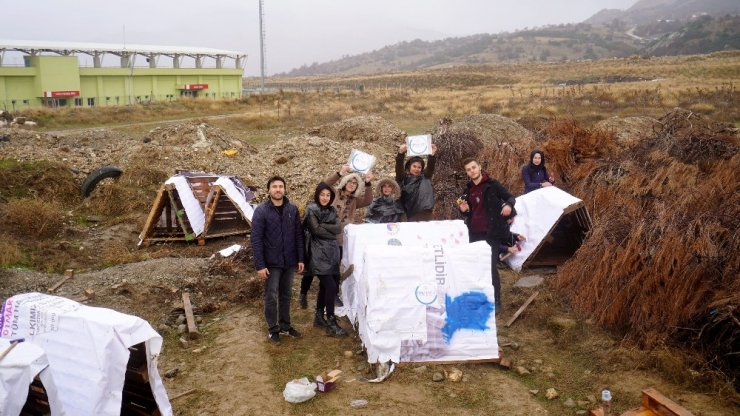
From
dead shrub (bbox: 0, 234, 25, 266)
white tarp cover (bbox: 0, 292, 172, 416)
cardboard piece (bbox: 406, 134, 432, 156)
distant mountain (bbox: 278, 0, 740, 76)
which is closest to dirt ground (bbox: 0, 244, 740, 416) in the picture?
white tarp cover (bbox: 0, 292, 172, 416)

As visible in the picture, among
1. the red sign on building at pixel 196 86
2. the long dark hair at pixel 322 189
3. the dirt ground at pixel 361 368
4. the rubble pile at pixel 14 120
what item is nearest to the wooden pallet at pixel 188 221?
the dirt ground at pixel 361 368

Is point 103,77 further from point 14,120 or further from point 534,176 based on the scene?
point 534,176

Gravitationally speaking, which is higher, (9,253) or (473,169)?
(473,169)

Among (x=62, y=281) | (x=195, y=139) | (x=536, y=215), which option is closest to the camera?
(x=62, y=281)

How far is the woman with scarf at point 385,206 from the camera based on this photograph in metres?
6.97

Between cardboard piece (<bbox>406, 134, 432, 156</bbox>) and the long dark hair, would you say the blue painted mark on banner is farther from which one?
cardboard piece (<bbox>406, 134, 432, 156</bbox>)

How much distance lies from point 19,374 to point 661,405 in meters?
3.98

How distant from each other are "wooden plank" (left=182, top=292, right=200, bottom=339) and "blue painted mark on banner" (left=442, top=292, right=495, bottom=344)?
268cm

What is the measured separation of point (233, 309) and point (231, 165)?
7.69 m

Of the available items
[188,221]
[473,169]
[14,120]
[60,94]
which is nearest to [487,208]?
[473,169]

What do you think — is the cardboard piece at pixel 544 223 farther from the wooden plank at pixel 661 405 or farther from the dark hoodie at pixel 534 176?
the wooden plank at pixel 661 405

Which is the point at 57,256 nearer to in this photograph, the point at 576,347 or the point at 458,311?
the point at 458,311

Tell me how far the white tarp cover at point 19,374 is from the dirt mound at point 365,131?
591 inches

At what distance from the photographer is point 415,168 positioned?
7.01 metres
